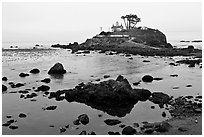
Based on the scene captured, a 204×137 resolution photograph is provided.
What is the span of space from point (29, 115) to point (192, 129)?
11.2 meters

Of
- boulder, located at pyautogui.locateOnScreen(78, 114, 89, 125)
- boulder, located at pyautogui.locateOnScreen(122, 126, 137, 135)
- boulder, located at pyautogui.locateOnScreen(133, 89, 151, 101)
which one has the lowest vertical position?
boulder, located at pyautogui.locateOnScreen(122, 126, 137, 135)

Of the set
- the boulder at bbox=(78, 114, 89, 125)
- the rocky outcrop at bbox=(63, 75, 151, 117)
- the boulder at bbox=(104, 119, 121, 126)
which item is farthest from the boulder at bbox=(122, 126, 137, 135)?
the rocky outcrop at bbox=(63, 75, 151, 117)

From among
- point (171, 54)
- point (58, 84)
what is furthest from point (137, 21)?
point (58, 84)

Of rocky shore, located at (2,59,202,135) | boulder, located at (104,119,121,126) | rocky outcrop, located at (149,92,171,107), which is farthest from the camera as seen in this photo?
rocky outcrop, located at (149,92,171,107)

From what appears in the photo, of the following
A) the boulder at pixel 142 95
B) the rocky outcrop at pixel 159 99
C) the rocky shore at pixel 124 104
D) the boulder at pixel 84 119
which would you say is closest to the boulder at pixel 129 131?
the rocky shore at pixel 124 104

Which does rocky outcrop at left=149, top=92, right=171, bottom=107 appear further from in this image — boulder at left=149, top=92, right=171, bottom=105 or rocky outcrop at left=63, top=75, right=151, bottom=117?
rocky outcrop at left=63, top=75, right=151, bottom=117

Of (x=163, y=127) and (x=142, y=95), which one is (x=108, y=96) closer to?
(x=142, y=95)

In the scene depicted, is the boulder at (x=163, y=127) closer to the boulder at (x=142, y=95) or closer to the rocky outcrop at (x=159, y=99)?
the rocky outcrop at (x=159, y=99)

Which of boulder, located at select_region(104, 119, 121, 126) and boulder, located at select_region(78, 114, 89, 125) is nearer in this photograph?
boulder, located at select_region(104, 119, 121, 126)

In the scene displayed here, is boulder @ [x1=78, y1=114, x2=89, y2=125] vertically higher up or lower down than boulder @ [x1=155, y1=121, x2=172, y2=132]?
higher up

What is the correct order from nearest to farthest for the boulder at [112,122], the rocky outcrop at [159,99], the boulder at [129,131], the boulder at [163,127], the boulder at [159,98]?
1. the boulder at [129,131]
2. the boulder at [163,127]
3. the boulder at [112,122]
4. the rocky outcrop at [159,99]
5. the boulder at [159,98]

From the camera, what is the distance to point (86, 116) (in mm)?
17828

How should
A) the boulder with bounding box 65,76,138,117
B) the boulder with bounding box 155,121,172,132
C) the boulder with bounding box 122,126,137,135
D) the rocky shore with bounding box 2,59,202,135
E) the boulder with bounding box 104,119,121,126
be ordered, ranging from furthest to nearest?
the boulder with bounding box 65,76,138,117
the boulder with bounding box 104,119,121,126
the rocky shore with bounding box 2,59,202,135
the boulder with bounding box 155,121,172,132
the boulder with bounding box 122,126,137,135

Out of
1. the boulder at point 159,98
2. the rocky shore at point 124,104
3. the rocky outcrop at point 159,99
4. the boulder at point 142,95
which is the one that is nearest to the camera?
the rocky shore at point 124,104
